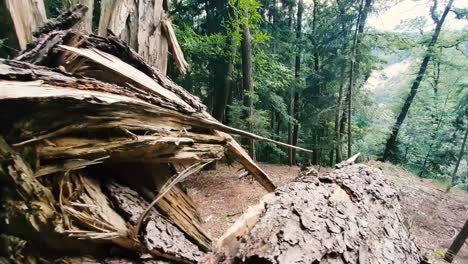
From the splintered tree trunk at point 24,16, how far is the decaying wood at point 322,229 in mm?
3019

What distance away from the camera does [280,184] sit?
7980 millimetres

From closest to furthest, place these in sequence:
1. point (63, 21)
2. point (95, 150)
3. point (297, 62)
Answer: point (95, 150), point (63, 21), point (297, 62)

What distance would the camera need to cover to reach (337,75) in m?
13.4

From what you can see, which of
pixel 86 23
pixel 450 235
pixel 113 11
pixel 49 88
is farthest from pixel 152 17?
pixel 450 235

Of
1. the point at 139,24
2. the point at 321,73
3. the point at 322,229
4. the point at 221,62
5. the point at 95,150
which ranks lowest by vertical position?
the point at 322,229

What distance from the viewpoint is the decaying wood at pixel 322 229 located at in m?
1.29

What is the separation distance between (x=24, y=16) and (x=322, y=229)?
3481 mm

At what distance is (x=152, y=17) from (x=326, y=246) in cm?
326

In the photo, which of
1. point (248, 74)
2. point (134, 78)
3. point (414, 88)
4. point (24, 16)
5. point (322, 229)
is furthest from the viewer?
point (414, 88)

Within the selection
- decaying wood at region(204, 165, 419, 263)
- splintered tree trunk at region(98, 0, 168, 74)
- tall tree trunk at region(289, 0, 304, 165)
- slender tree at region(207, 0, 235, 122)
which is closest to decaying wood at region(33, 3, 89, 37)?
splintered tree trunk at region(98, 0, 168, 74)

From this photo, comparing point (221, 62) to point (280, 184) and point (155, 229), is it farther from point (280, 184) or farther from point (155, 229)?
point (155, 229)

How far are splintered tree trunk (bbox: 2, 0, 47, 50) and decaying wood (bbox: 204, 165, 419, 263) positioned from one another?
302cm

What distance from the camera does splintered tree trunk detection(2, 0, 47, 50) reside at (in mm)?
2840

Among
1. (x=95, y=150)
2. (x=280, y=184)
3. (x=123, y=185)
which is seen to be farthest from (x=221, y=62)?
(x=95, y=150)
